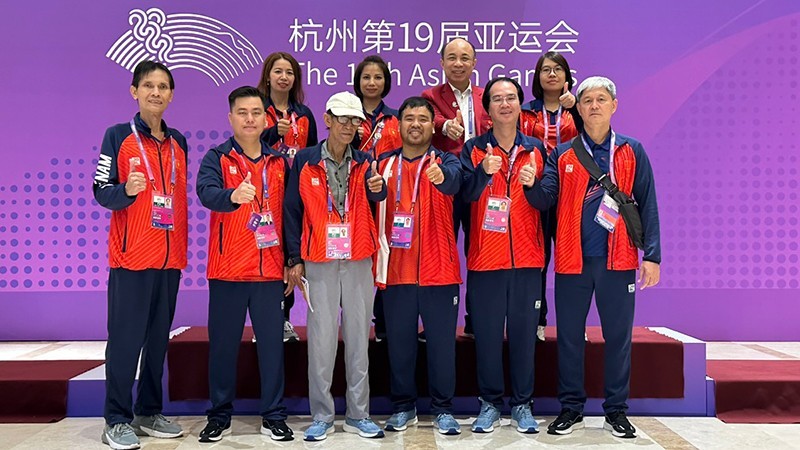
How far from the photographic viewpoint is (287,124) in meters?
3.50

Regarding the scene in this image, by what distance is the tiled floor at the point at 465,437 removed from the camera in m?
3.09

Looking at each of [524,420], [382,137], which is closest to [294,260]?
A: [382,137]

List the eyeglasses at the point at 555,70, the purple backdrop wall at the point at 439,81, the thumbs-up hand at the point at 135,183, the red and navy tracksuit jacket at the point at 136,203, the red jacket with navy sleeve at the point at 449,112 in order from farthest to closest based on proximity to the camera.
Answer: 1. the purple backdrop wall at the point at 439,81
2. the red jacket with navy sleeve at the point at 449,112
3. the eyeglasses at the point at 555,70
4. the red and navy tracksuit jacket at the point at 136,203
5. the thumbs-up hand at the point at 135,183

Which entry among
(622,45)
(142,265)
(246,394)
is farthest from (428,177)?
(622,45)

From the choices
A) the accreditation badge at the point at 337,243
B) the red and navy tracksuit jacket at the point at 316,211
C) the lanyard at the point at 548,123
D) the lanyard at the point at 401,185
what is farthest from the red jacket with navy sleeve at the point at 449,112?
the accreditation badge at the point at 337,243

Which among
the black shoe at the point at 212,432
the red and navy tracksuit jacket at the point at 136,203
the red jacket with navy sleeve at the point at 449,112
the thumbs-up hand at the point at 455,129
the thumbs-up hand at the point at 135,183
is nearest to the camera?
the thumbs-up hand at the point at 135,183

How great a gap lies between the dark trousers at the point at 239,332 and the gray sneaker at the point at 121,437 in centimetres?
34

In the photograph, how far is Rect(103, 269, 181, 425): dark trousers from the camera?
9.98 ft

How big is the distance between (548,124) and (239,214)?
5.41 feet

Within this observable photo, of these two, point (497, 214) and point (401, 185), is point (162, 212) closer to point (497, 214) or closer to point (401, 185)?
point (401, 185)

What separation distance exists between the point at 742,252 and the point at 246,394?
12.5ft

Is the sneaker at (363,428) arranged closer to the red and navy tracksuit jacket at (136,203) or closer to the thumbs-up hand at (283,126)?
the red and navy tracksuit jacket at (136,203)

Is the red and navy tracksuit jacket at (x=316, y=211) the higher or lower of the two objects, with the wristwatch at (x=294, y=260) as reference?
higher

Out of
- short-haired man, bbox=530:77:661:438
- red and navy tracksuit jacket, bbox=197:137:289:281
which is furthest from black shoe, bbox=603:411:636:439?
red and navy tracksuit jacket, bbox=197:137:289:281
